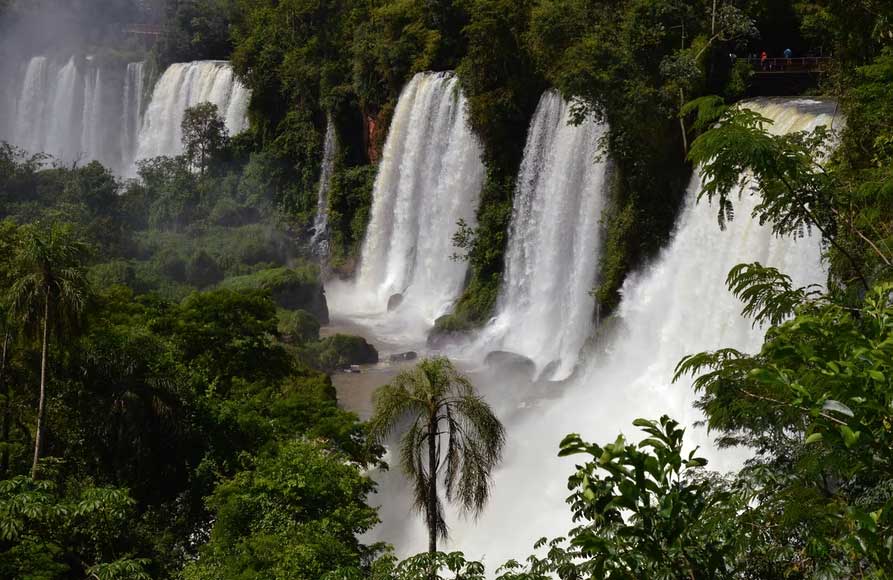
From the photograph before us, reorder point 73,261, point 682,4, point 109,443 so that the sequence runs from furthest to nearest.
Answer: point 682,4 → point 109,443 → point 73,261

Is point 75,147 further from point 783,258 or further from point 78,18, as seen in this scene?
point 783,258

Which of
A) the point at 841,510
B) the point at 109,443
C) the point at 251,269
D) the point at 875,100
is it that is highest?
the point at 875,100

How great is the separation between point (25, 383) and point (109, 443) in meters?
1.91

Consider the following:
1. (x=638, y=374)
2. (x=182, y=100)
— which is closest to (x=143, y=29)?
(x=182, y=100)

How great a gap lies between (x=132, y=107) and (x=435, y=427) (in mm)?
46679

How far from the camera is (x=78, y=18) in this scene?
2336 inches

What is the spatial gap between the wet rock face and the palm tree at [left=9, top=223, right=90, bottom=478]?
1921 centimetres

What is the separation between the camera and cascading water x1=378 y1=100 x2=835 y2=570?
1474 cm

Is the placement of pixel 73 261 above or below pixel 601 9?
below

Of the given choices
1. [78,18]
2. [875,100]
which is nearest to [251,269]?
[875,100]

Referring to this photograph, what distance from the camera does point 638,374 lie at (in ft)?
63.0

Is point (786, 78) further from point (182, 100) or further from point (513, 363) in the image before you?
point (182, 100)

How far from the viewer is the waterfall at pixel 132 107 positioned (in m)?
50.0

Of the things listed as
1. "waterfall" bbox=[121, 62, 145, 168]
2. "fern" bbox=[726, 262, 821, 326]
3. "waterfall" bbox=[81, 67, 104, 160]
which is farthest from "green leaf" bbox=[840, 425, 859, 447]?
"waterfall" bbox=[81, 67, 104, 160]
